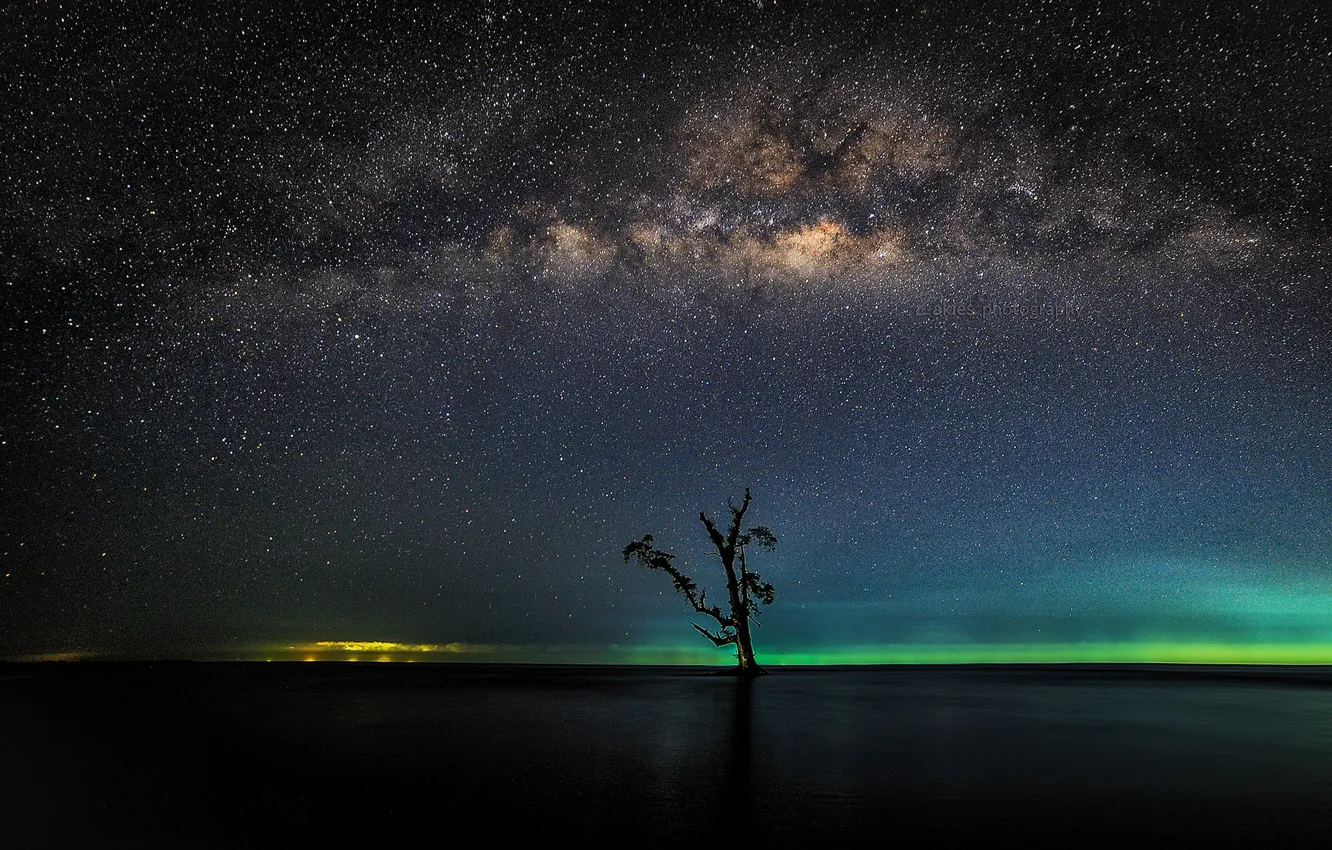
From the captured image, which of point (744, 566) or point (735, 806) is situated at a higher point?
point (744, 566)

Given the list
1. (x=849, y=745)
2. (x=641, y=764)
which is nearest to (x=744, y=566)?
(x=849, y=745)

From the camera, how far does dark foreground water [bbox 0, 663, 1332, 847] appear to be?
7062mm

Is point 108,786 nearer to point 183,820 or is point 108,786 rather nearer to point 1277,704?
point 183,820

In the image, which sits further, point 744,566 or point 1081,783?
point 744,566

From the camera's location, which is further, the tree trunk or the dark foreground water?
the tree trunk

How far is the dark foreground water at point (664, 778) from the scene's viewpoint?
23.2 ft

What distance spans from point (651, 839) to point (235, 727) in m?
13.7

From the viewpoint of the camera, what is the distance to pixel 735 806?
26.2 ft

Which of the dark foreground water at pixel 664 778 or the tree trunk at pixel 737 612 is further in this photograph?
the tree trunk at pixel 737 612

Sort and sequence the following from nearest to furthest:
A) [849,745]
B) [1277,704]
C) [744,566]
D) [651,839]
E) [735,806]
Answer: [651,839] → [735,806] → [849,745] → [1277,704] → [744,566]

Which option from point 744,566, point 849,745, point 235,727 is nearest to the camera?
point 849,745

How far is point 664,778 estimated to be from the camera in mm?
9797

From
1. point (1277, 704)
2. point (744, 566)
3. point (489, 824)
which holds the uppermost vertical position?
point (744, 566)

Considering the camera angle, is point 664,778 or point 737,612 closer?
point 664,778
